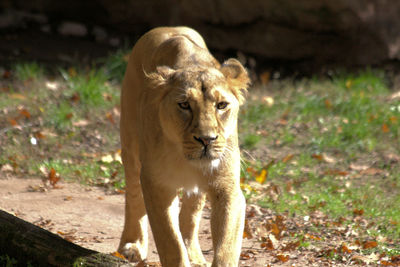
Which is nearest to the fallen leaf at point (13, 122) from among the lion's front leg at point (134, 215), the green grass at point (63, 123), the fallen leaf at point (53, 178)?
the green grass at point (63, 123)

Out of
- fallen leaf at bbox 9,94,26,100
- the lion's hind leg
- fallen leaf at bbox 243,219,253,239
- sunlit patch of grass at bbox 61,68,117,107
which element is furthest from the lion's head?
fallen leaf at bbox 9,94,26,100

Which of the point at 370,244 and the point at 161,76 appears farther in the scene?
the point at 370,244

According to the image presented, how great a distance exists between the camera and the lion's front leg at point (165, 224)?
4.06 meters

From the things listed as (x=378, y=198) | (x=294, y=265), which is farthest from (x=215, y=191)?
(x=378, y=198)

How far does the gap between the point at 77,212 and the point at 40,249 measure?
2024 millimetres

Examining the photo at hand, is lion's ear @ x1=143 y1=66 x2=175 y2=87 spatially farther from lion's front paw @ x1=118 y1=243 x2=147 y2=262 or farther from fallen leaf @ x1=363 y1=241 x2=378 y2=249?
fallen leaf @ x1=363 y1=241 x2=378 y2=249

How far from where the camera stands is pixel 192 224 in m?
4.97

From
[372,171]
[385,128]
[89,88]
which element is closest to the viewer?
[372,171]

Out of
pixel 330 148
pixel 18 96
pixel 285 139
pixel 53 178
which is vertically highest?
pixel 18 96

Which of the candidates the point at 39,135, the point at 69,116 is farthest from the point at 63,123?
the point at 39,135

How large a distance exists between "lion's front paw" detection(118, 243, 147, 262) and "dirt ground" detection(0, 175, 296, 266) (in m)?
0.12

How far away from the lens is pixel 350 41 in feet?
34.7

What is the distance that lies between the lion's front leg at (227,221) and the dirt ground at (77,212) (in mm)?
931

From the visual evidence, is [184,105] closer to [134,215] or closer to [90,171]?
[134,215]
